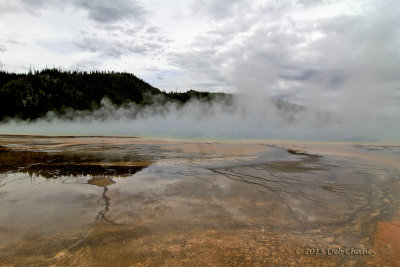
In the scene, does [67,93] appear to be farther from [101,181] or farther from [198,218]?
[198,218]

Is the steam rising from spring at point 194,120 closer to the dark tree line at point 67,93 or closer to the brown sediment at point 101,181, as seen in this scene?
the dark tree line at point 67,93

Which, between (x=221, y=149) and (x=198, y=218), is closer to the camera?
(x=198, y=218)

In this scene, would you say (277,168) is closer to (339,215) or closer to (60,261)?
(339,215)

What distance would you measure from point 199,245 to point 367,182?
4.72 metres

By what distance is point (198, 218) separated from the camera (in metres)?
3.36

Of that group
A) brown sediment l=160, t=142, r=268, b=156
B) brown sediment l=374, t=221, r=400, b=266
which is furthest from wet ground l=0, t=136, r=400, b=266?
brown sediment l=160, t=142, r=268, b=156

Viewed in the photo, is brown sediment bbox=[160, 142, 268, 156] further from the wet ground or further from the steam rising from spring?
the steam rising from spring

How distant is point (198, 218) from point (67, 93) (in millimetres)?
57966

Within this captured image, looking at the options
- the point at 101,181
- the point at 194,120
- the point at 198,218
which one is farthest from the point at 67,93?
the point at 198,218

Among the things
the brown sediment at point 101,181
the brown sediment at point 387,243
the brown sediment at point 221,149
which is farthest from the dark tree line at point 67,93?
the brown sediment at point 387,243

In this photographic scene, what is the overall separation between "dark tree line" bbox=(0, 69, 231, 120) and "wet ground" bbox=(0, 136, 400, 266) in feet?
161

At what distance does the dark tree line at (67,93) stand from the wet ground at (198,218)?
4897cm

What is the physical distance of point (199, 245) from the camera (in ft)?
8.74

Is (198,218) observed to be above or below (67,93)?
below
